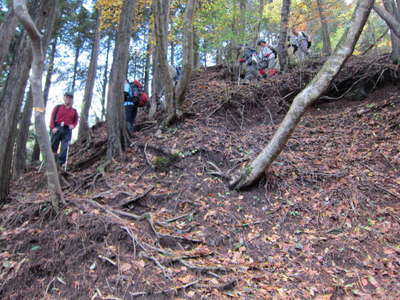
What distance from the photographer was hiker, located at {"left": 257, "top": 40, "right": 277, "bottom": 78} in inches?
403

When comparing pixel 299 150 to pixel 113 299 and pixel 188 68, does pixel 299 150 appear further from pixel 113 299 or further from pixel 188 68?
pixel 113 299

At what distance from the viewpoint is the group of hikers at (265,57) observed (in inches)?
400

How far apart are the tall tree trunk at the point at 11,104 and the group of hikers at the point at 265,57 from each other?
6780mm

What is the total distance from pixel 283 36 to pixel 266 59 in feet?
3.90

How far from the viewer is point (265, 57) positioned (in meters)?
10.4

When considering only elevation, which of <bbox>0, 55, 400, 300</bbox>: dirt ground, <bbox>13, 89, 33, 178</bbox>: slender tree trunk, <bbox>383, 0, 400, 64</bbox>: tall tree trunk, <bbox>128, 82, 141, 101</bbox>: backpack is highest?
<bbox>383, 0, 400, 64</bbox>: tall tree trunk

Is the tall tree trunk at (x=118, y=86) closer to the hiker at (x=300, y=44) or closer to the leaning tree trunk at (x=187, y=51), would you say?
the leaning tree trunk at (x=187, y=51)

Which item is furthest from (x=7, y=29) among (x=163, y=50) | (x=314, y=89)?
(x=314, y=89)

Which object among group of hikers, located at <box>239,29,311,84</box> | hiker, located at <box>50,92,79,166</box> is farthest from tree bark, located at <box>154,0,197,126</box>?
group of hikers, located at <box>239,29,311,84</box>

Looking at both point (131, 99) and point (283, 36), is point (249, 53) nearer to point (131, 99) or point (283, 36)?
point (283, 36)

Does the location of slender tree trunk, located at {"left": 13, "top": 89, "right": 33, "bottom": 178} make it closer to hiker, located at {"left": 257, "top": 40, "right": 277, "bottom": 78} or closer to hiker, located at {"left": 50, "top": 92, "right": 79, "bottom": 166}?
hiker, located at {"left": 50, "top": 92, "right": 79, "bottom": 166}

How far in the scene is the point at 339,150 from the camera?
6.07 meters

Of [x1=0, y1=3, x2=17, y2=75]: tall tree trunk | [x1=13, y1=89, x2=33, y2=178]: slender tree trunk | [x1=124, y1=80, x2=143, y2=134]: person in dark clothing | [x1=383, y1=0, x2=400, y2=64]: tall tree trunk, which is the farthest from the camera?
[x1=13, y1=89, x2=33, y2=178]: slender tree trunk

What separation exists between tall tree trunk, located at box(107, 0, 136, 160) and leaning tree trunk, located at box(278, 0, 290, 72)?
4.95 meters
